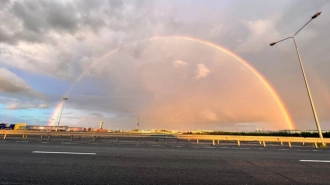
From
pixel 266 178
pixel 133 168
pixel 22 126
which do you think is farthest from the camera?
pixel 22 126

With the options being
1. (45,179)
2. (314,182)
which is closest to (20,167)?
Result: (45,179)

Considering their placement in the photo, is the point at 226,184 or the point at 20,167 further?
the point at 20,167

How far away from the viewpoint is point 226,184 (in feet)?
15.2

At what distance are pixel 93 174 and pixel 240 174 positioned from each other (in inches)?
163

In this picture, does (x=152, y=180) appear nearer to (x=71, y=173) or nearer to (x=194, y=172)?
(x=194, y=172)

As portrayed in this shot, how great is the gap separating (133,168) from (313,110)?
801 inches

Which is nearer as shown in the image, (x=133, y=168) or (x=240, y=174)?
(x=240, y=174)

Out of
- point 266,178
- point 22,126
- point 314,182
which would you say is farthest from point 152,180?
point 22,126

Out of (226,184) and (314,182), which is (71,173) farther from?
(314,182)

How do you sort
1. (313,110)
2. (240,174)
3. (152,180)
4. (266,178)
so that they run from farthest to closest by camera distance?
(313,110) < (240,174) < (266,178) < (152,180)

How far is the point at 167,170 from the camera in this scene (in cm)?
593

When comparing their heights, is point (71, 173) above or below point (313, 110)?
below

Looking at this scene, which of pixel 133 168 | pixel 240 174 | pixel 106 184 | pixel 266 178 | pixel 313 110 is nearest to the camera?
pixel 106 184

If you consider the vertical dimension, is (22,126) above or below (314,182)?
above
